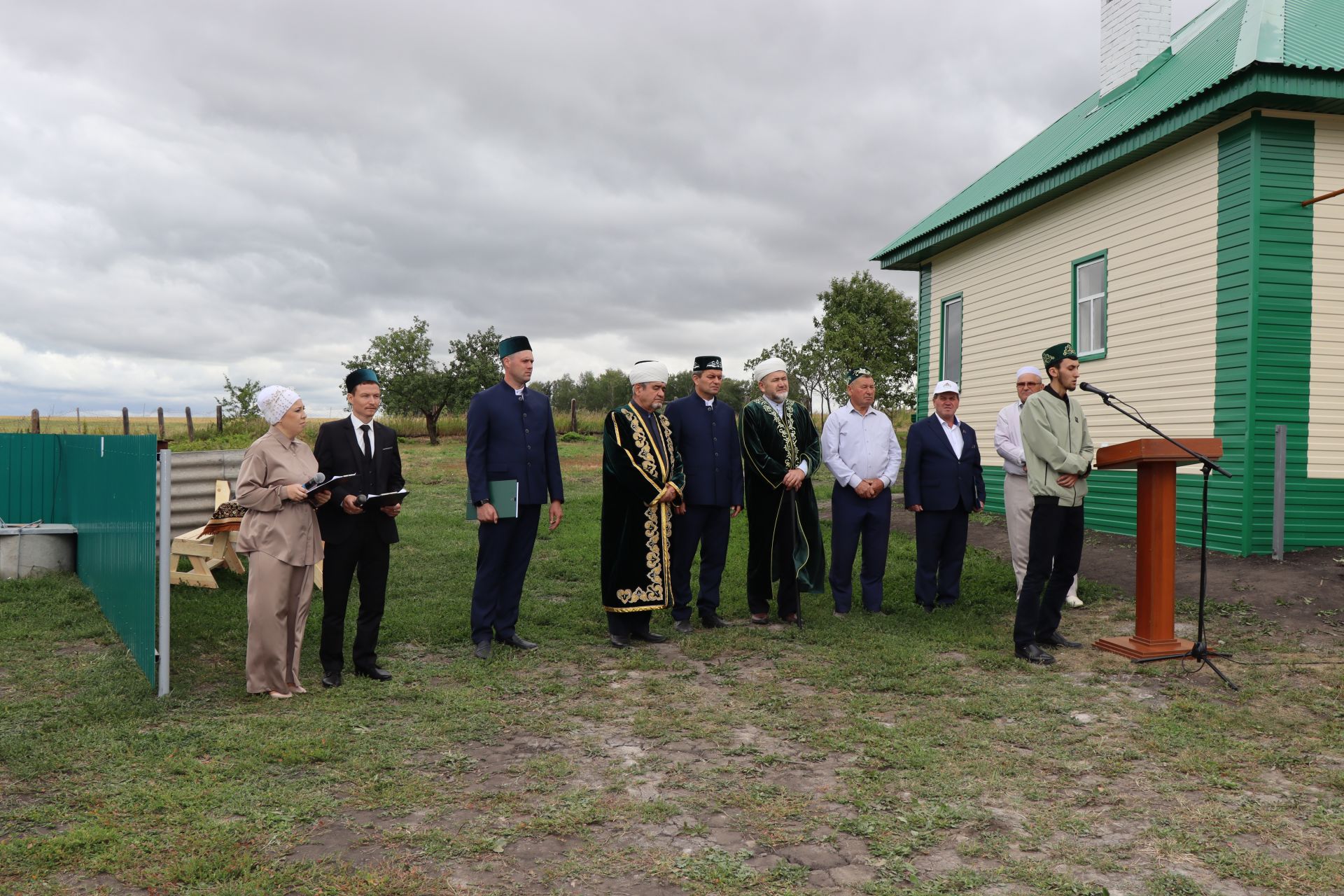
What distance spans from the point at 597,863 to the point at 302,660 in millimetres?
3514

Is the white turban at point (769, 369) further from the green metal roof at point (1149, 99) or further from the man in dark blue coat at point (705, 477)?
the green metal roof at point (1149, 99)

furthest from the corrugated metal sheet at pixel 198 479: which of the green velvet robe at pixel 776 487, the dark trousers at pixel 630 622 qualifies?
the green velvet robe at pixel 776 487

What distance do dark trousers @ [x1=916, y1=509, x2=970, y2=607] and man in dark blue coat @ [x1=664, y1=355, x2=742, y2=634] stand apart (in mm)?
1758

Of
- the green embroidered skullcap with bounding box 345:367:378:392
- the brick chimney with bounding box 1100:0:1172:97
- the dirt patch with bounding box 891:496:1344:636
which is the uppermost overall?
the brick chimney with bounding box 1100:0:1172:97

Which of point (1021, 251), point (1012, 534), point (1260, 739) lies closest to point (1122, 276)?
point (1021, 251)

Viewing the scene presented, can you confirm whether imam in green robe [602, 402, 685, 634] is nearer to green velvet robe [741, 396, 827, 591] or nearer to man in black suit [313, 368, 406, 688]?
green velvet robe [741, 396, 827, 591]

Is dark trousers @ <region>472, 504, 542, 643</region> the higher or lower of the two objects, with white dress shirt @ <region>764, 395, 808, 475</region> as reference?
lower

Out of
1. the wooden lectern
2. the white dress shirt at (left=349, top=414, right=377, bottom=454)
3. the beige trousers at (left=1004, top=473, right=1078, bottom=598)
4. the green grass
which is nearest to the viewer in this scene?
the green grass

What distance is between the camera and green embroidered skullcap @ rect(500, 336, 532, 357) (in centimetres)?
636

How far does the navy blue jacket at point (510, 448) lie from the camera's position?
6273 mm

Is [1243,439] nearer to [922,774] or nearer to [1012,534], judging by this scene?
[1012,534]

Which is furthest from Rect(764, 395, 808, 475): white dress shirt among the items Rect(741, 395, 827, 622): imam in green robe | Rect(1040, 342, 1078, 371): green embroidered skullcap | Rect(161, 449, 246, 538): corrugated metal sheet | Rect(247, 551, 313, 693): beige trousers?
Rect(161, 449, 246, 538): corrugated metal sheet

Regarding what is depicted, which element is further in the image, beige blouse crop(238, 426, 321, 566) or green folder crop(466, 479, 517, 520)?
green folder crop(466, 479, 517, 520)

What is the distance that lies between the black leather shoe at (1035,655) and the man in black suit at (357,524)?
156 inches
